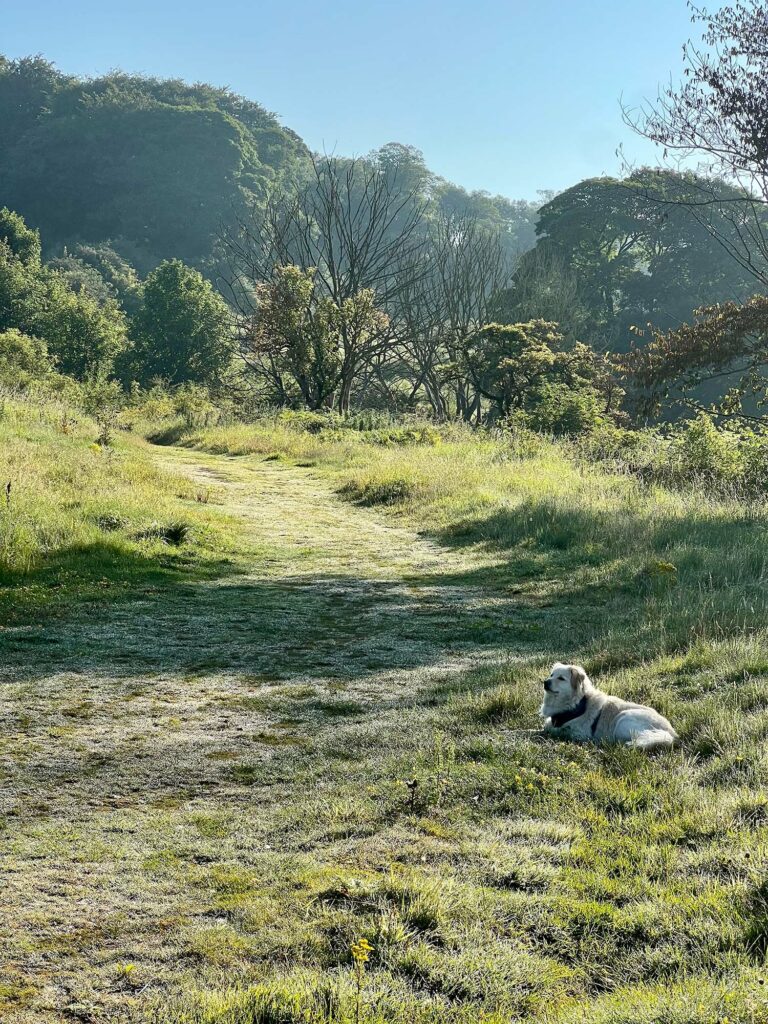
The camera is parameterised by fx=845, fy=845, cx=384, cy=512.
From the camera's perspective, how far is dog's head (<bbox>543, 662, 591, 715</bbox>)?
4.64 metres

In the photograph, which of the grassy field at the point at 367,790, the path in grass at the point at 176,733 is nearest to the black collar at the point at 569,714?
the grassy field at the point at 367,790

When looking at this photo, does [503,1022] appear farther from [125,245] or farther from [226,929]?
[125,245]

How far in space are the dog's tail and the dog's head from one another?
462 mm

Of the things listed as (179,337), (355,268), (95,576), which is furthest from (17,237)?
(95,576)

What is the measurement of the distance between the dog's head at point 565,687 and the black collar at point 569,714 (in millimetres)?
23

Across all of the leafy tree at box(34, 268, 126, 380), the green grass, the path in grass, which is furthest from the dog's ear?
the leafy tree at box(34, 268, 126, 380)

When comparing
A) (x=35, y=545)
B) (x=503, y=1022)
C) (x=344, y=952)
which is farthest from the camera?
(x=35, y=545)

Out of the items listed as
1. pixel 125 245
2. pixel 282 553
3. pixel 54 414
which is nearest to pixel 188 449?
pixel 54 414

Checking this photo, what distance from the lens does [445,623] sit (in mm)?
7539

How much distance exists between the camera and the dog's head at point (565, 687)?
4645mm

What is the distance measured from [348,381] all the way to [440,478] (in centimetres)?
1657

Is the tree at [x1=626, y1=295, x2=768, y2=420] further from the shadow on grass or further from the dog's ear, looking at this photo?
the dog's ear

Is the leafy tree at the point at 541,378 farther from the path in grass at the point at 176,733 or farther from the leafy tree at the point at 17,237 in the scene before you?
the leafy tree at the point at 17,237

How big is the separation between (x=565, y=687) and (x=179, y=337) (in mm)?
39935
